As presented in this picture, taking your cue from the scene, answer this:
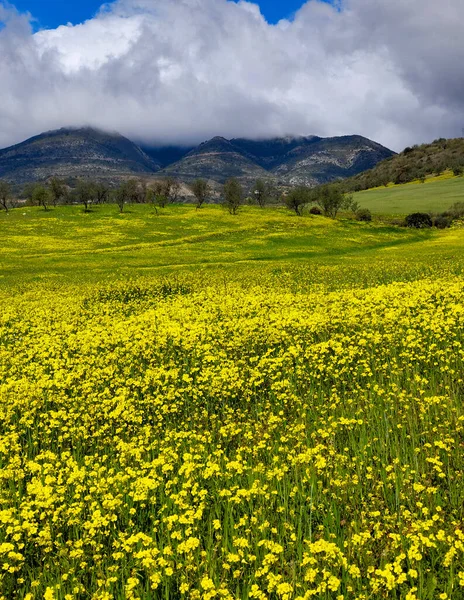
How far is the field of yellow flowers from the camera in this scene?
4.95 meters

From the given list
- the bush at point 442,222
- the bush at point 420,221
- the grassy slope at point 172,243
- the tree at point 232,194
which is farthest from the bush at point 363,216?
the tree at point 232,194

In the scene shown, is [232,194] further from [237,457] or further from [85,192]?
[237,457]

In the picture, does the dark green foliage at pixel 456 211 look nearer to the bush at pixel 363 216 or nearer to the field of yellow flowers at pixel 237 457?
the bush at pixel 363 216

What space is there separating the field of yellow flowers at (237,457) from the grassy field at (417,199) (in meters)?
105

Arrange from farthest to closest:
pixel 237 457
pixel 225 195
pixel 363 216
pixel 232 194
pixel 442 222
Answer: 1. pixel 225 195
2. pixel 232 194
3. pixel 363 216
4. pixel 442 222
5. pixel 237 457

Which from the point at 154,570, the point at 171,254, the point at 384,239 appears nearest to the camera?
the point at 154,570

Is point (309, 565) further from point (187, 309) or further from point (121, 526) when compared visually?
point (187, 309)

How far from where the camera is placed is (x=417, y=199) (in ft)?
425

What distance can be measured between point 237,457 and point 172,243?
5991cm

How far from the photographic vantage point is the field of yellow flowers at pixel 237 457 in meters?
4.95

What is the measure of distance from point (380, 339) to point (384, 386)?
2712 mm

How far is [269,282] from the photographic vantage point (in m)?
28.8

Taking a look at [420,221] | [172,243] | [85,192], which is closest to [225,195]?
[85,192]

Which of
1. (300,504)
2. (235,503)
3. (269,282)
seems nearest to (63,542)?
(235,503)
